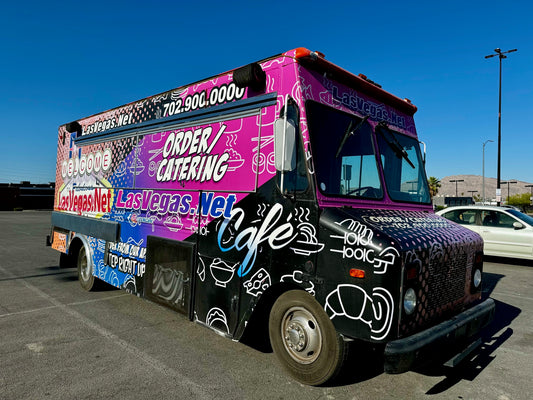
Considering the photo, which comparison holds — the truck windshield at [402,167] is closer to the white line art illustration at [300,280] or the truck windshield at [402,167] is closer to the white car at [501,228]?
the white line art illustration at [300,280]

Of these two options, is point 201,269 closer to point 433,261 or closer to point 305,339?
point 305,339

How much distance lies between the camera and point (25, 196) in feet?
151

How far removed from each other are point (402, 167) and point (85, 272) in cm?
559

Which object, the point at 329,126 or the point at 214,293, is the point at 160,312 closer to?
the point at 214,293

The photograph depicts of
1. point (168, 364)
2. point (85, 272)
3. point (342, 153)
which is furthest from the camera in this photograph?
point (85, 272)

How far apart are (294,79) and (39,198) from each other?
175 ft

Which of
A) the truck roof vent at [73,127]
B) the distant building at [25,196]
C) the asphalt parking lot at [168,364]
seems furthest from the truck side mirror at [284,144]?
the distant building at [25,196]

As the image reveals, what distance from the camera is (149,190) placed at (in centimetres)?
493

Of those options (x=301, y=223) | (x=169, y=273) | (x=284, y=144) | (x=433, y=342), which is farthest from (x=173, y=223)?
(x=433, y=342)

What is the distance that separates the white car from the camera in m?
9.90

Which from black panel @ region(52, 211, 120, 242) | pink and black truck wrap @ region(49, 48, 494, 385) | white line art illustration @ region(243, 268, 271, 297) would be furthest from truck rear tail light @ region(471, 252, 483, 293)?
black panel @ region(52, 211, 120, 242)

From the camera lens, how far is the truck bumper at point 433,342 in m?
2.62

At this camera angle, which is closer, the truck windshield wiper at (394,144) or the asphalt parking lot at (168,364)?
the asphalt parking lot at (168,364)

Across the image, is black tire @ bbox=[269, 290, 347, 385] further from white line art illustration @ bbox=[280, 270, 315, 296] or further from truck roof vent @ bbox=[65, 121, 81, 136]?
truck roof vent @ bbox=[65, 121, 81, 136]
